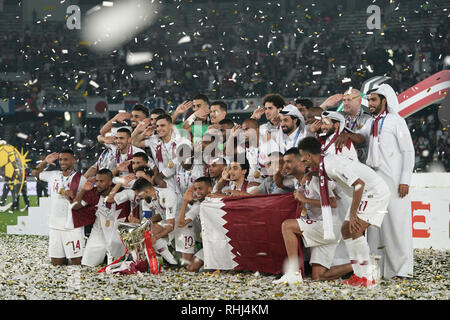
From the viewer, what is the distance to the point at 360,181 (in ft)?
19.6

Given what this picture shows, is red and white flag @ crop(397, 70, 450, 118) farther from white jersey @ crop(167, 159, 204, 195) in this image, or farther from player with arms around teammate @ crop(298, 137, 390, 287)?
player with arms around teammate @ crop(298, 137, 390, 287)

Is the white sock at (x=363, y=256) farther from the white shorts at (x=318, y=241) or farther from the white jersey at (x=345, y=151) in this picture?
the white jersey at (x=345, y=151)

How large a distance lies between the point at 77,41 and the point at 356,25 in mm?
11496

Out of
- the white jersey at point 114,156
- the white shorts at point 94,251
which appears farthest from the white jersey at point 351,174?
the white shorts at point 94,251

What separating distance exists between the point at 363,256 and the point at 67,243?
4167 millimetres

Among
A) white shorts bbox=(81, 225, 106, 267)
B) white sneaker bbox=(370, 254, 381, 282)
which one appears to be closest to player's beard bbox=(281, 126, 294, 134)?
white sneaker bbox=(370, 254, 381, 282)

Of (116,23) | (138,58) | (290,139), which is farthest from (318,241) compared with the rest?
(116,23)

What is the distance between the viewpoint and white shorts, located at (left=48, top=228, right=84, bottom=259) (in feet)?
28.0

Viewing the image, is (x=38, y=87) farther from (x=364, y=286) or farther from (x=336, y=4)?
(x=364, y=286)

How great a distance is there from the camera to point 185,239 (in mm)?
7824

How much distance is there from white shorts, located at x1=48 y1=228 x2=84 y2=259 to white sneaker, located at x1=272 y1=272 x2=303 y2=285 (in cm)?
320

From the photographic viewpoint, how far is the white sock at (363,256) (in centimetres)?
614

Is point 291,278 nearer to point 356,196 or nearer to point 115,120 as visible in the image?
point 356,196

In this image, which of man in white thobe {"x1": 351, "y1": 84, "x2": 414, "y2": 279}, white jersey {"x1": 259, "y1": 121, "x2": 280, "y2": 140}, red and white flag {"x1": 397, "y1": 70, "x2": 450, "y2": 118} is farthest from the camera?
red and white flag {"x1": 397, "y1": 70, "x2": 450, "y2": 118}
